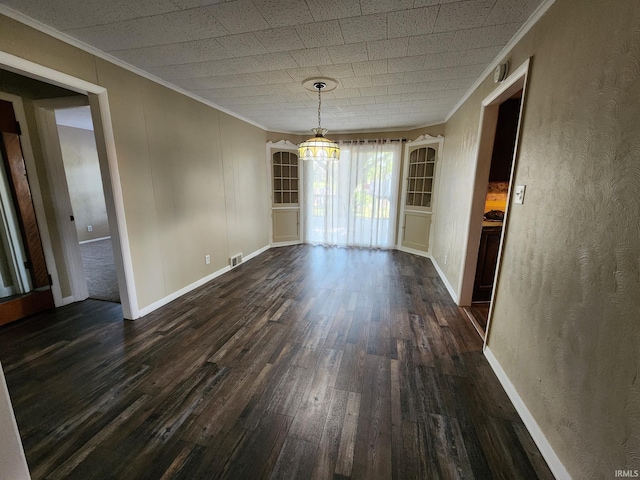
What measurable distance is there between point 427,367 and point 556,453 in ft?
2.71

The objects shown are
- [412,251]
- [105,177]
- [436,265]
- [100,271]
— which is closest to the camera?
[105,177]

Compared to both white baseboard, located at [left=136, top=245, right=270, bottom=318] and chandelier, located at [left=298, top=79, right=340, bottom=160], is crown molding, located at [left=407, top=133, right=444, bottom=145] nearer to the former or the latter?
chandelier, located at [left=298, top=79, right=340, bottom=160]

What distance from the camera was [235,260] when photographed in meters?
4.46

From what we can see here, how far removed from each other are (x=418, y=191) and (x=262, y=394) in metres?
4.54

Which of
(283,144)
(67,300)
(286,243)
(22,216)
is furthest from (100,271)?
(283,144)

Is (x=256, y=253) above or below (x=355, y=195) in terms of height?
below

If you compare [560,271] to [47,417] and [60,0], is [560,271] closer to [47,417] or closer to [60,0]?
[47,417]

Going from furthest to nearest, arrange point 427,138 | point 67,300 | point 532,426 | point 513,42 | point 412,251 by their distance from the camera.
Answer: point 412,251
point 427,138
point 67,300
point 513,42
point 532,426

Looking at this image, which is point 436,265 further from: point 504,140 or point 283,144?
point 283,144

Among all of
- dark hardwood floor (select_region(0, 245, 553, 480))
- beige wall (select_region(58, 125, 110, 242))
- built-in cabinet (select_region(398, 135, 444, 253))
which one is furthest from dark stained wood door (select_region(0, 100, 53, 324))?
built-in cabinet (select_region(398, 135, 444, 253))

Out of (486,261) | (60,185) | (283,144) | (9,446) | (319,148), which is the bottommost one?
(9,446)

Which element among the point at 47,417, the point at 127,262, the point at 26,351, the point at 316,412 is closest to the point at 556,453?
the point at 316,412

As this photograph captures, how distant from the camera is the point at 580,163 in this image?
1.26 metres

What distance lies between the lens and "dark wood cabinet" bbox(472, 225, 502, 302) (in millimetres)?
2893
